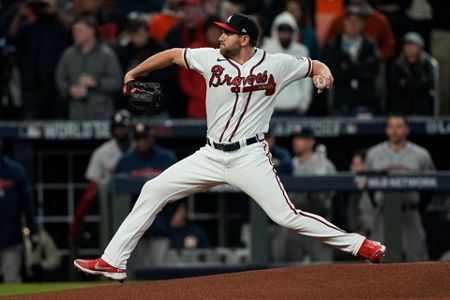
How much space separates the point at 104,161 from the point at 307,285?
470 cm

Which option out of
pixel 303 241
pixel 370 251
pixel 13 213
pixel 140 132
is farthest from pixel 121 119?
pixel 370 251

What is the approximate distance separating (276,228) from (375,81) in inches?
92.2

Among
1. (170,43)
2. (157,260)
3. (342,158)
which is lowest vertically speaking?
(157,260)

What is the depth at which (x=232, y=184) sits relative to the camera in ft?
27.7

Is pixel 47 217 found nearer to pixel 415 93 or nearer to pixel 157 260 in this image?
pixel 157 260

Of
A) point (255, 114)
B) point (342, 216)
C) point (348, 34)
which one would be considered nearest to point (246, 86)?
point (255, 114)

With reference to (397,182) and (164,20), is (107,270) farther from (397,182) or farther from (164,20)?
(164,20)

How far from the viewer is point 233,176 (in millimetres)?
8375

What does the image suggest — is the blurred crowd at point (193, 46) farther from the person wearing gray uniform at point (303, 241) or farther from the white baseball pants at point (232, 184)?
the white baseball pants at point (232, 184)

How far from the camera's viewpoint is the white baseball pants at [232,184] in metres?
8.30

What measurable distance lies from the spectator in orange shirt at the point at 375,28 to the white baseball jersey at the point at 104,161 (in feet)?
8.46

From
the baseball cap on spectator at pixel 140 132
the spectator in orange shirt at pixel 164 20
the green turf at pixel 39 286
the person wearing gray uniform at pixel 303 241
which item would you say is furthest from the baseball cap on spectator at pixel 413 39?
the green turf at pixel 39 286

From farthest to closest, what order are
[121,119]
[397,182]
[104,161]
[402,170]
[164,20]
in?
[164,20], [104,161], [121,119], [402,170], [397,182]

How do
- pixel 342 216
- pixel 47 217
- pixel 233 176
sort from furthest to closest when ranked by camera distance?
pixel 47 217 → pixel 342 216 → pixel 233 176
